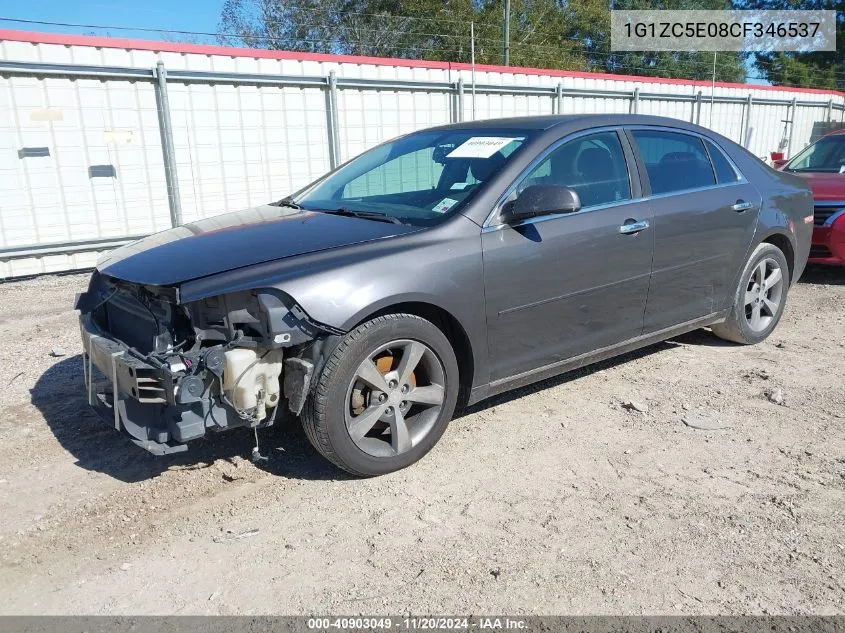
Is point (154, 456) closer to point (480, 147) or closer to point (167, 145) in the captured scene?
point (480, 147)

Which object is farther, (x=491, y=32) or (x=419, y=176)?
(x=491, y=32)

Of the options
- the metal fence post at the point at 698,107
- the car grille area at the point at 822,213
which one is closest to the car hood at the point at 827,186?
the car grille area at the point at 822,213

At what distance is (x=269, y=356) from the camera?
304cm

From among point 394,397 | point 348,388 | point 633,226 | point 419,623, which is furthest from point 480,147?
point 419,623

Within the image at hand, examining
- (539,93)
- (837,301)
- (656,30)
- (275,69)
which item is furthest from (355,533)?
(656,30)

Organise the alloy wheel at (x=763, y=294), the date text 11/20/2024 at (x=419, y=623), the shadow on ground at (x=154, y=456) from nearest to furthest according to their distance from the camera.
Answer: the date text 11/20/2024 at (x=419, y=623)
the shadow on ground at (x=154, y=456)
the alloy wheel at (x=763, y=294)

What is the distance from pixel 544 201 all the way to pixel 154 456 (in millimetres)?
2424

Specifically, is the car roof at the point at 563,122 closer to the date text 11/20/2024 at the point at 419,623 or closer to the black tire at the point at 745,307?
the black tire at the point at 745,307

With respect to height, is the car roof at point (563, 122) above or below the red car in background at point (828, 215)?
above

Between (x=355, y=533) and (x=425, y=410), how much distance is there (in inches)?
30.1

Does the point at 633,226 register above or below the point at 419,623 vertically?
above

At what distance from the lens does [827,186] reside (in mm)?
7367

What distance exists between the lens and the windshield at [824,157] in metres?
8.18

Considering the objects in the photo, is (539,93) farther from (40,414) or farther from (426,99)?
(40,414)
